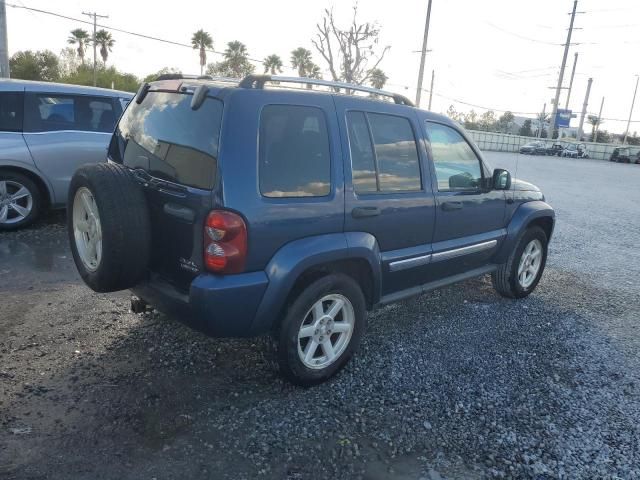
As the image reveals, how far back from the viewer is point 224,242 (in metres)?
2.71

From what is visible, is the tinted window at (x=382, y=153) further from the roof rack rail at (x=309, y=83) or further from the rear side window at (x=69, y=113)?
the rear side window at (x=69, y=113)

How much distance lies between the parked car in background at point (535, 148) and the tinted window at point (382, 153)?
46366mm

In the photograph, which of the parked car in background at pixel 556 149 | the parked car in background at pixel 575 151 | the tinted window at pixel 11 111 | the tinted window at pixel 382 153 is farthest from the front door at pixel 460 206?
the parked car in background at pixel 575 151

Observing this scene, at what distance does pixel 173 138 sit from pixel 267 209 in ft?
2.54

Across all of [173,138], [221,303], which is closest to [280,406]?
[221,303]

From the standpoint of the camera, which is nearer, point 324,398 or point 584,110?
point 324,398

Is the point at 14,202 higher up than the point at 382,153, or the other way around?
the point at 382,153

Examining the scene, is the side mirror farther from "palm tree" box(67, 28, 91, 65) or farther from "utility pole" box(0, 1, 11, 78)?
"palm tree" box(67, 28, 91, 65)

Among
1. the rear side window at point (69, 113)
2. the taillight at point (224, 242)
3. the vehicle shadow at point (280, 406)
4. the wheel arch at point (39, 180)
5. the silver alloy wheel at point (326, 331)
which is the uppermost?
the rear side window at point (69, 113)

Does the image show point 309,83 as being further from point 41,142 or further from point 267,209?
point 41,142

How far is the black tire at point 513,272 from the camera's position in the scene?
197 inches

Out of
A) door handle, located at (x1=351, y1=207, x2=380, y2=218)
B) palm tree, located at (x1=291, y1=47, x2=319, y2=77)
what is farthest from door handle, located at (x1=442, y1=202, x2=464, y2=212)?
palm tree, located at (x1=291, y1=47, x2=319, y2=77)

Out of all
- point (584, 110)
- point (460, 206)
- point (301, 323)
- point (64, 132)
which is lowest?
point (301, 323)

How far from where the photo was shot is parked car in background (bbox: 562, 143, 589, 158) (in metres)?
48.3
